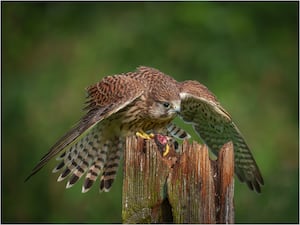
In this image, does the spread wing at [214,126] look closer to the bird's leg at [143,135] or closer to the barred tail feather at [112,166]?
the bird's leg at [143,135]

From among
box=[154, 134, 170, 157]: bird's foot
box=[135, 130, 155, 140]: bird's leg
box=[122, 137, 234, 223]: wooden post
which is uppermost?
box=[135, 130, 155, 140]: bird's leg

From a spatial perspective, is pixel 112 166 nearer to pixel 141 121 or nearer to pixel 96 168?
pixel 96 168

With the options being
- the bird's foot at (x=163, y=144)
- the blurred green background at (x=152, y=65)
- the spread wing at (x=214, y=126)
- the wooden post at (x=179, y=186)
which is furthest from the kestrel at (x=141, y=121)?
the blurred green background at (x=152, y=65)

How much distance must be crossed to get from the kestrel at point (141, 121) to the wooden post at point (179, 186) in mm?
1474

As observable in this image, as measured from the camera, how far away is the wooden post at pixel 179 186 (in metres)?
4.11

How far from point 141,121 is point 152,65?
2.60 meters

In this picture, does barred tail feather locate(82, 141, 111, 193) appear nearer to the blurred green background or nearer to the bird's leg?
the bird's leg

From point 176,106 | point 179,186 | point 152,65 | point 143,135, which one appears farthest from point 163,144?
point 152,65

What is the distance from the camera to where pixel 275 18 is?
980 cm

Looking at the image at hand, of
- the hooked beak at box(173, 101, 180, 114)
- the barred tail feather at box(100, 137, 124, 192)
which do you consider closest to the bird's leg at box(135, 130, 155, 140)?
the barred tail feather at box(100, 137, 124, 192)

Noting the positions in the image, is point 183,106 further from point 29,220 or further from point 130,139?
point 29,220

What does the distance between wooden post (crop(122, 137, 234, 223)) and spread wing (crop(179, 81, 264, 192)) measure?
149cm

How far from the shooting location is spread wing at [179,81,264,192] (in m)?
5.73

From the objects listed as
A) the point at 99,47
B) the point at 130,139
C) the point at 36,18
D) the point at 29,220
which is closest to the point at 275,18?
the point at 99,47
